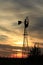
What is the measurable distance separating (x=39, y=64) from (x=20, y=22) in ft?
87.4

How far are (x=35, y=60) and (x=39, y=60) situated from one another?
1.51 meters

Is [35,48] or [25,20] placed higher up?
[25,20]

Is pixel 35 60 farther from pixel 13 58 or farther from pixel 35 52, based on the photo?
pixel 13 58

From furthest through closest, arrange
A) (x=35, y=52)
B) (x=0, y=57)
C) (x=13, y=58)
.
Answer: (x=0, y=57), (x=13, y=58), (x=35, y=52)

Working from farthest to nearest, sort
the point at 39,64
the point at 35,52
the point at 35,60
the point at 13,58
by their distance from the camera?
the point at 13,58 < the point at 35,52 < the point at 35,60 < the point at 39,64

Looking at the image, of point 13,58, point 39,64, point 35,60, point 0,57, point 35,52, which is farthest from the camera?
point 0,57

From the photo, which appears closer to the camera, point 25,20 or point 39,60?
point 25,20

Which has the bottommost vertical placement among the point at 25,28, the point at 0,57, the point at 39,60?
the point at 0,57

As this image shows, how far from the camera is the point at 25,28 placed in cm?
6481

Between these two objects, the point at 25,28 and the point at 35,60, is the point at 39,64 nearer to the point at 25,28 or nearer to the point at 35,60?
the point at 35,60

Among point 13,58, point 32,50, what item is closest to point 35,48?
point 32,50

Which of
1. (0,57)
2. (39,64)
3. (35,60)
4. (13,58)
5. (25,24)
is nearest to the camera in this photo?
(25,24)

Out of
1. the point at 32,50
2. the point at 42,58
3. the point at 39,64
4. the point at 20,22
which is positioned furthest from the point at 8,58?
the point at 20,22

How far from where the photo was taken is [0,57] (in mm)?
148500
